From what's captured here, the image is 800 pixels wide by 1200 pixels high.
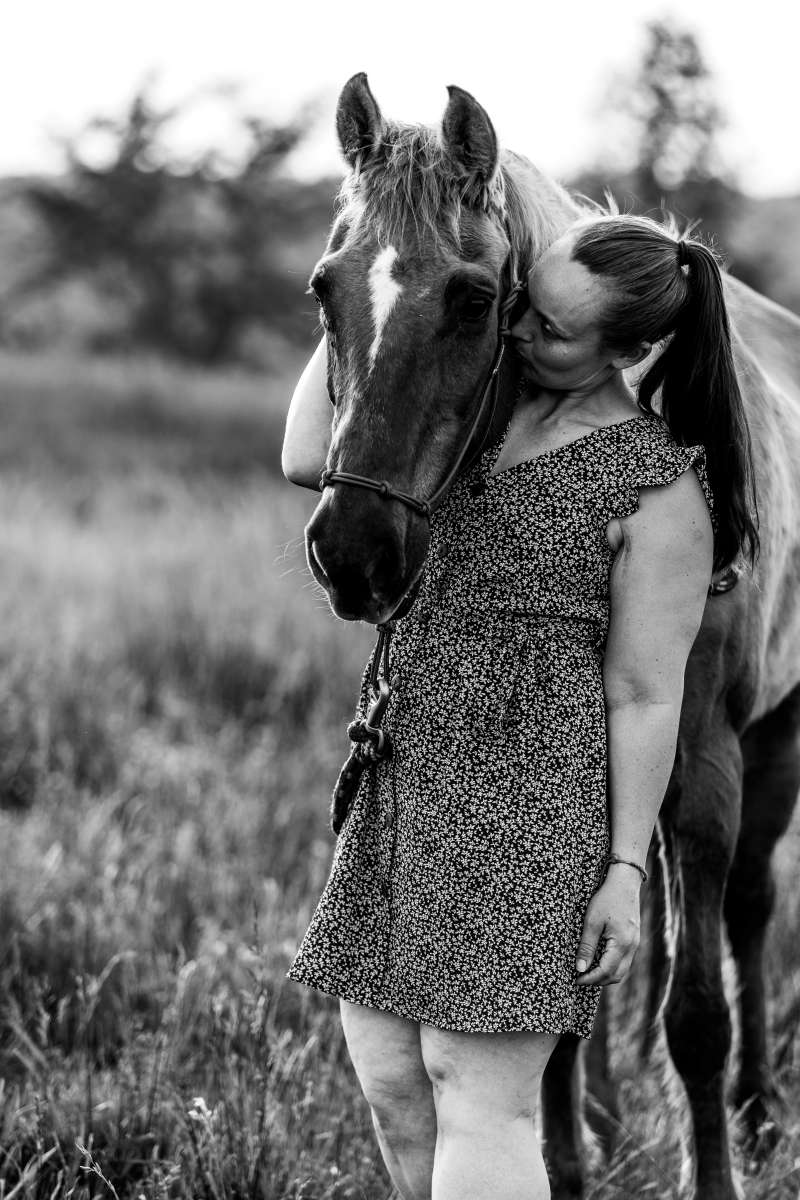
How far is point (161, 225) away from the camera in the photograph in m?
22.8

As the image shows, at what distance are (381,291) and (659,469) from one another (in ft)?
1.63

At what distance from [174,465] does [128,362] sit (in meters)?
5.69

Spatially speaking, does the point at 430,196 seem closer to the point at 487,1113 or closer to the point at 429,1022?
the point at 429,1022

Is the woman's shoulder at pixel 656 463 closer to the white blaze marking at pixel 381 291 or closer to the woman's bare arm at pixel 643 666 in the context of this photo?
the woman's bare arm at pixel 643 666

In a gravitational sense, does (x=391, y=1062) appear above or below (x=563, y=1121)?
above

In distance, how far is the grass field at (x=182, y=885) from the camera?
246 cm

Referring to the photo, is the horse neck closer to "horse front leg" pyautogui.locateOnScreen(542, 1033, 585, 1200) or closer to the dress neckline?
the dress neckline

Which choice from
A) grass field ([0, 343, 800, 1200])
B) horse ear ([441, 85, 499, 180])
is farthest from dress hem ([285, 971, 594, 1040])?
horse ear ([441, 85, 499, 180])

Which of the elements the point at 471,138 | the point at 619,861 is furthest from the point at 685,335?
the point at 619,861

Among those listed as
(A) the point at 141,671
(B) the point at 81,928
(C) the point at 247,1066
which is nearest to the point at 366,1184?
(C) the point at 247,1066

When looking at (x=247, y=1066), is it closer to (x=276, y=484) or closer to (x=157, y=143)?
(x=276, y=484)

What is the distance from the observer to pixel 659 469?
1.81m

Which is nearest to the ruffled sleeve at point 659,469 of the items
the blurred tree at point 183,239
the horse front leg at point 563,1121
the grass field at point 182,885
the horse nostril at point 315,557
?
the horse nostril at point 315,557

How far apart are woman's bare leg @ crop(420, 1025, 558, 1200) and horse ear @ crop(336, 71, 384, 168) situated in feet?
4.60
